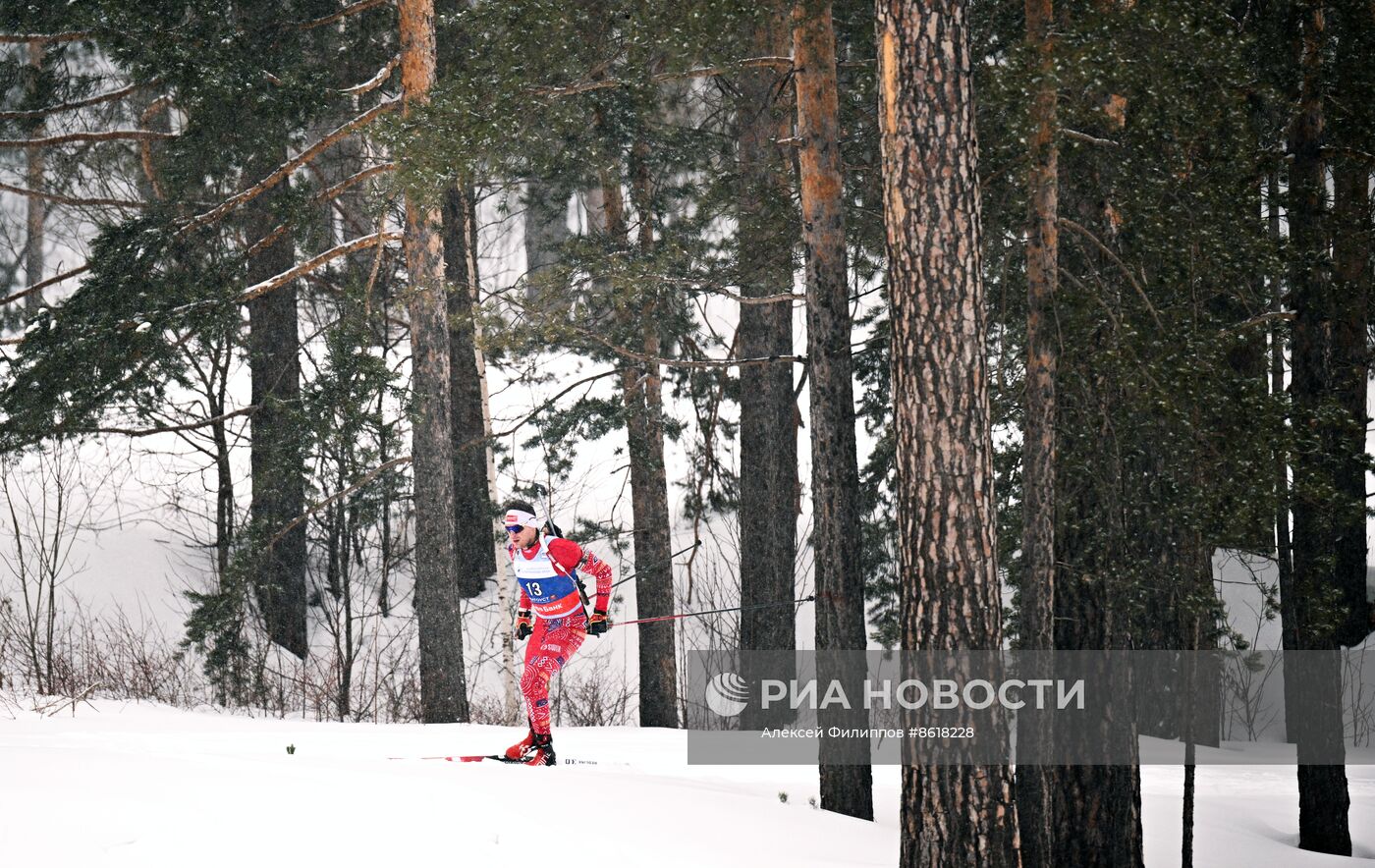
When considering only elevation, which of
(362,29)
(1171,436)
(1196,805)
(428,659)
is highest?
(362,29)

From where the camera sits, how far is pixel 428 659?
1162 cm

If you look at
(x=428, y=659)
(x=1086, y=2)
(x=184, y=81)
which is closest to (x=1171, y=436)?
(x=1086, y=2)

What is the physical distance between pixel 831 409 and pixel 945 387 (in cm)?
272

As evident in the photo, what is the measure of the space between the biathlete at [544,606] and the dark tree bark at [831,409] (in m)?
1.63

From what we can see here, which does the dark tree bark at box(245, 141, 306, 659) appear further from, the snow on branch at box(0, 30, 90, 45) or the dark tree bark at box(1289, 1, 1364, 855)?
the dark tree bark at box(1289, 1, 1364, 855)

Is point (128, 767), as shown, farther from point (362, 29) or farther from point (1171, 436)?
point (362, 29)

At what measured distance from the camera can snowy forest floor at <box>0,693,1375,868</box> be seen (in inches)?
195

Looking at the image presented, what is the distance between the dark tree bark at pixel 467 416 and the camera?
50.6ft

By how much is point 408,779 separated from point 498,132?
4.55m

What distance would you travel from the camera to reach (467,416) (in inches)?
680

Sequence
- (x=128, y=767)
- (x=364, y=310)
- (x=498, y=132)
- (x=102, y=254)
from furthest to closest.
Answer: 1. (x=364, y=310)
2. (x=102, y=254)
3. (x=498, y=132)
4. (x=128, y=767)

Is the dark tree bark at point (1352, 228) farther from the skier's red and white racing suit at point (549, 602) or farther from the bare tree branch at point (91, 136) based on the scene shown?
the bare tree branch at point (91, 136)

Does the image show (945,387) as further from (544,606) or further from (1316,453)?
(1316,453)

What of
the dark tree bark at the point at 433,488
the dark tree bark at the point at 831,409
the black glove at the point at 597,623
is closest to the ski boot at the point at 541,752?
the black glove at the point at 597,623
